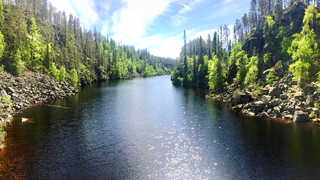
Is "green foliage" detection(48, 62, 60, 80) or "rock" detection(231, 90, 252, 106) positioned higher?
"green foliage" detection(48, 62, 60, 80)

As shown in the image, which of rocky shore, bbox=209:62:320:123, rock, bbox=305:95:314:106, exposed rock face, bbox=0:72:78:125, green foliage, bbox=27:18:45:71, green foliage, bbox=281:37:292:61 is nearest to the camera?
rocky shore, bbox=209:62:320:123

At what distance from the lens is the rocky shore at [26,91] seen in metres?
73.7

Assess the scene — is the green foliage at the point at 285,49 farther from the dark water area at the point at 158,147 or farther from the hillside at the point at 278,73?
the dark water area at the point at 158,147

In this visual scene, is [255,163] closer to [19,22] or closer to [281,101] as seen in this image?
[281,101]

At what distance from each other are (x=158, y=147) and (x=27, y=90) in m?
73.0

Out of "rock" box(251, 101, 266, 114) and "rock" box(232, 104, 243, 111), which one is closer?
"rock" box(251, 101, 266, 114)

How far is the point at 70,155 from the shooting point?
44.4m

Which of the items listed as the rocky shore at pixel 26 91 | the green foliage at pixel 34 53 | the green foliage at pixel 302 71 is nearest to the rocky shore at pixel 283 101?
the green foliage at pixel 302 71

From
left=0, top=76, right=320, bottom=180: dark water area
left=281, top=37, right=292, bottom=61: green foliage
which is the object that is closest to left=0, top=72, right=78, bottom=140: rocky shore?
left=0, top=76, right=320, bottom=180: dark water area

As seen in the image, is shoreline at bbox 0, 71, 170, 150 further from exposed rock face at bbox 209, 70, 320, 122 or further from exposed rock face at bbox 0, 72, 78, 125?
exposed rock face at bbox 209, 70, 320, 122

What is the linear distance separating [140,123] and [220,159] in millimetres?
30794

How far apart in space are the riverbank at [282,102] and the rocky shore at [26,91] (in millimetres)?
72733

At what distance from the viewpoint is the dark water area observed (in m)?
37.8

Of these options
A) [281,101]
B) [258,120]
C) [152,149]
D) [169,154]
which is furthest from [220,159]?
[281,101]
